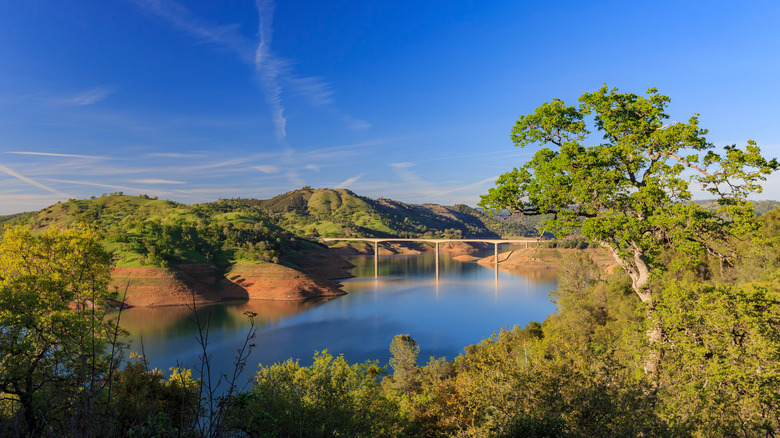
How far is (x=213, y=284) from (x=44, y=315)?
53.4 meters

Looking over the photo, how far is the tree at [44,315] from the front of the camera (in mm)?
13086

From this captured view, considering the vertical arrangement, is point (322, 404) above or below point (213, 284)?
above

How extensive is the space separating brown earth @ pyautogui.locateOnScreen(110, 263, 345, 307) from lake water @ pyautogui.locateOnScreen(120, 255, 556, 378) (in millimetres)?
2624

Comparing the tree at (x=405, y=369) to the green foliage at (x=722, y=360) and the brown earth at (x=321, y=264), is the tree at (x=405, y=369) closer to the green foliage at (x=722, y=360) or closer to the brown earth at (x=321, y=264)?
the green foliage at (x=722, y=360)

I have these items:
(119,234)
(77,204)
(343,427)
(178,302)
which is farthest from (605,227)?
(77,204)

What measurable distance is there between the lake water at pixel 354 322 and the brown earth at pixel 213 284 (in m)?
2.62

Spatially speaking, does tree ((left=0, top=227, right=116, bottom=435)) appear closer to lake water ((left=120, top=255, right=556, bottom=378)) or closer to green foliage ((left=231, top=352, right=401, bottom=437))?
green foliage ((left=231, top=352, right=401, bottom=437))

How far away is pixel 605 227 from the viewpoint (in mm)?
11578

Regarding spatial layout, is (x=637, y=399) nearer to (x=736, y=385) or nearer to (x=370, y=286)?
(x=736, y=385)

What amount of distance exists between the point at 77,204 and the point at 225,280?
76.4 meters

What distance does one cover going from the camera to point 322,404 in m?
15.2

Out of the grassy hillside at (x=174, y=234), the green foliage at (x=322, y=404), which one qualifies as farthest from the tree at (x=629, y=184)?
the grassy hillside at (x=174, y=234)

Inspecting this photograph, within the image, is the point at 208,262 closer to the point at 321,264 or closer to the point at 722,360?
the point at 321,264

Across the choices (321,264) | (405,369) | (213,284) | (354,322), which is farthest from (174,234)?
(405,369)
